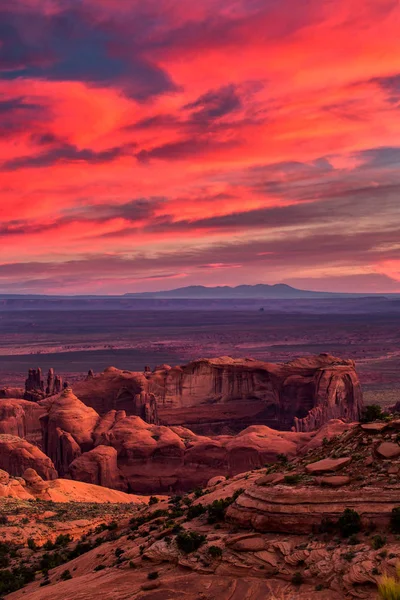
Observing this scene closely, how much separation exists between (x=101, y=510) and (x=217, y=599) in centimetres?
2629

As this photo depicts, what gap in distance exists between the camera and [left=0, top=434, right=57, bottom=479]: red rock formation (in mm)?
56406

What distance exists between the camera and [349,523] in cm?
1988

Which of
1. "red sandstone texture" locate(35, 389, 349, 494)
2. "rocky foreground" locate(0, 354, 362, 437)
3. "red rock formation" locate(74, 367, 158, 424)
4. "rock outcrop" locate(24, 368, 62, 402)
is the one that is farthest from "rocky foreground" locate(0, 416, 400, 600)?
"rock outcrop" locate(24, 368, 62, 402)

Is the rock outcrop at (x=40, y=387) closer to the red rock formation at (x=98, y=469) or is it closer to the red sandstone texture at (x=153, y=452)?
the red sandstone texture at (x=153, y=452)

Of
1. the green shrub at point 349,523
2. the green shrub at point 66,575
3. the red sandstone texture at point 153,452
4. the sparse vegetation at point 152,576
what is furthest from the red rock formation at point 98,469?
the green shrub at point 349,523

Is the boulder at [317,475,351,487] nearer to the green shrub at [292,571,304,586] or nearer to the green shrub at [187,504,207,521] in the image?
the green shrub at [292,571,304,586]

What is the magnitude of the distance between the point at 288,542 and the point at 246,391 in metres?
70.0

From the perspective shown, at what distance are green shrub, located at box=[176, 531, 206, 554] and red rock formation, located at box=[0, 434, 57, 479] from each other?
36.7m

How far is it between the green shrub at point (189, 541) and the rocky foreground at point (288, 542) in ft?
0.11

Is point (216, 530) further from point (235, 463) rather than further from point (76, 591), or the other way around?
point (235, 463)

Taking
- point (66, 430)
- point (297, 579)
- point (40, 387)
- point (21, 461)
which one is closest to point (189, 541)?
point (297, 579)

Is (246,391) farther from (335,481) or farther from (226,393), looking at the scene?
(335,481)

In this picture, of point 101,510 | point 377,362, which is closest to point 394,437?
point 101,510

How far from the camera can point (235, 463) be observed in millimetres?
58344
